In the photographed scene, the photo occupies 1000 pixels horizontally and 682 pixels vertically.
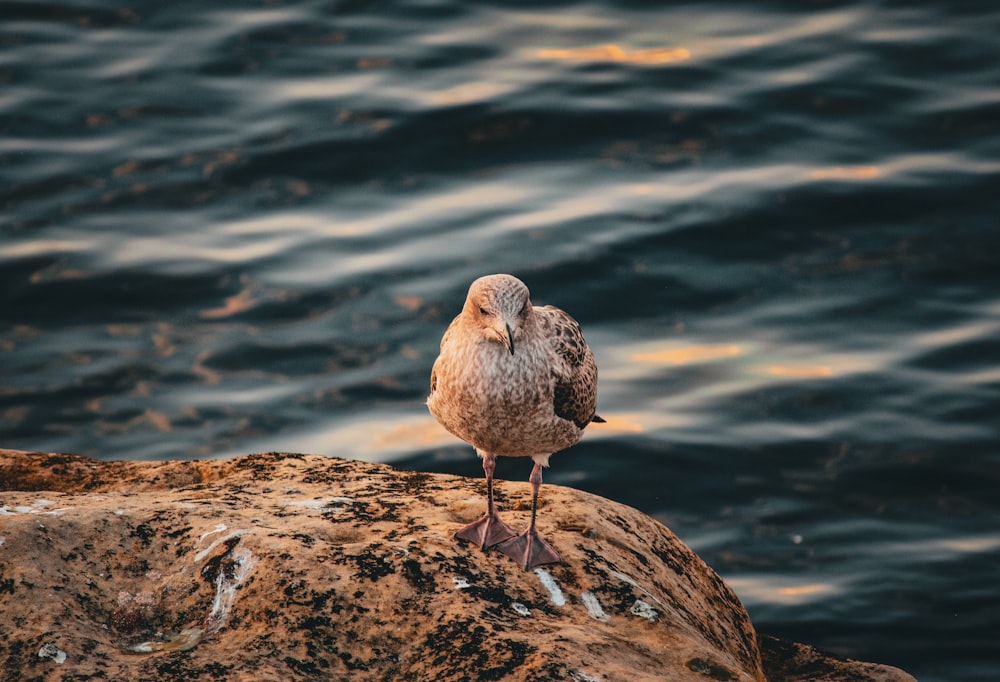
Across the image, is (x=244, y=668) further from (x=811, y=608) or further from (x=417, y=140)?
(x=417, y=140)

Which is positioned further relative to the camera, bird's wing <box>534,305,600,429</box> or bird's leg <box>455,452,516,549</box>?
bird's wing <box>534,305,600,429</box>

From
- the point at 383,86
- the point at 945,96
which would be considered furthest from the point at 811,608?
the point at 383,86

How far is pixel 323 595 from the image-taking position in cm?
578

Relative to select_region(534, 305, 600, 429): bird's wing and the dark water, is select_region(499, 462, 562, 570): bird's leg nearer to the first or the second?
select_region(534, 305, 600, 429): bird's wing

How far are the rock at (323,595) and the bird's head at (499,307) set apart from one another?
1126 mm

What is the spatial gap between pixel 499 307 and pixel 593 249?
9.31 m

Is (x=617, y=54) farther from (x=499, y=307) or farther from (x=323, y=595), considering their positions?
(x=323, y=595)

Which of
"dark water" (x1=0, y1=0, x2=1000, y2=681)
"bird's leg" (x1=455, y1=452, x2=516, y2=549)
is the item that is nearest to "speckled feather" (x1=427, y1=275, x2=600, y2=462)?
"bird's leg" (x1=455, y1=452, x2=516, y2=549)

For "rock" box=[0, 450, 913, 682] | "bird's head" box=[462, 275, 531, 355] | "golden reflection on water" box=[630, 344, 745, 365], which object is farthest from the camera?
"golden reflection on water" box=[630, 344, 745, 365]

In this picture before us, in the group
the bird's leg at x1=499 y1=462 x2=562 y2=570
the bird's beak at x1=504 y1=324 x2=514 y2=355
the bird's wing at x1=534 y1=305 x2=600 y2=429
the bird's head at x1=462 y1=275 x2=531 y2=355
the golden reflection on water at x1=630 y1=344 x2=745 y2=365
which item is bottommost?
the golden reflection on water at x1=630 y1=344 x2=745 y2=365

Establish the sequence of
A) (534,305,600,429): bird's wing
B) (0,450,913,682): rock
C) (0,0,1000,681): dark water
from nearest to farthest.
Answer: (0,450,913,682): rock → (534,305,600,429): bird's wing → (0,0,1000,681): dark water

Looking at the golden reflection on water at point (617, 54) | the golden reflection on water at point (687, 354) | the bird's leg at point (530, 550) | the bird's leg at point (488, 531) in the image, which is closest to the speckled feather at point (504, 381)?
the bird's leg at point (488, 531)

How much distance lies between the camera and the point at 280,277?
15.6 m

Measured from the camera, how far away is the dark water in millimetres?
12570
